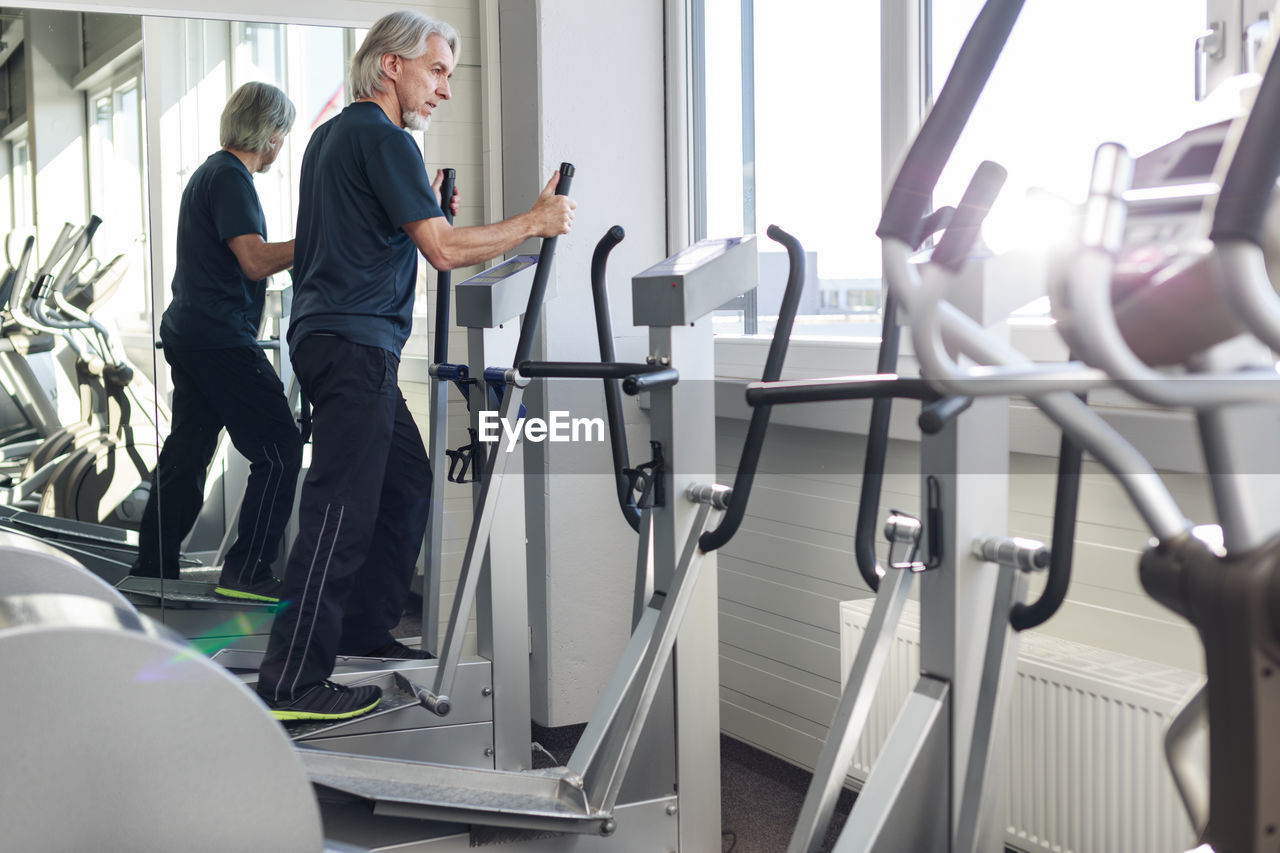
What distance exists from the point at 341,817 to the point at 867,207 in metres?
1.99

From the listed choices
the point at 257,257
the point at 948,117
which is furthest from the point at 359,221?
the point at 948,117

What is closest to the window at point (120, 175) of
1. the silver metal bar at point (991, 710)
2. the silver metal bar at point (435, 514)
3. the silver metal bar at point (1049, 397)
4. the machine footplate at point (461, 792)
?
the silver metal bar at point (435, 514)

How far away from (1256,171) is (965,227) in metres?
0.36

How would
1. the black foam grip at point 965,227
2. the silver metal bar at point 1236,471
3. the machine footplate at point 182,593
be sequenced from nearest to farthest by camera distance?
the silver metal bar at point 1236,471 → the black foam grip at point 965,227 → the machine footplate at point 182,593

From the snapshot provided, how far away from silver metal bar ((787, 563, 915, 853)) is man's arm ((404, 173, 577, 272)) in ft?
4.35

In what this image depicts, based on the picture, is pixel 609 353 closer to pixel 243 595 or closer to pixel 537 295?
pixel 537 295

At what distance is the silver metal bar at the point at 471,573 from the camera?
10.5ft

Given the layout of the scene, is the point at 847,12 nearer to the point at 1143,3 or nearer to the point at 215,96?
the point at 1143,3

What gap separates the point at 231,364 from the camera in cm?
389

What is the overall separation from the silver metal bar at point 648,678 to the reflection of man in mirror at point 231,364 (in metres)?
1.86

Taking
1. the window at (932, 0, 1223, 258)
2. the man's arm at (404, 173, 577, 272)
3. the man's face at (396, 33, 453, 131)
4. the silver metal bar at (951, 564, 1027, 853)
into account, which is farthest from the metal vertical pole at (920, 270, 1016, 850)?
Result: the man's face at (396, 33, 453, 131)

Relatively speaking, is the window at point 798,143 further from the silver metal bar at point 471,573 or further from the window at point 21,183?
the window at point 21,183

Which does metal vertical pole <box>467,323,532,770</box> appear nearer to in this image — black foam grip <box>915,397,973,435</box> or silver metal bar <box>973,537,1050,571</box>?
silver metal bar <box>973,537,1050,571</box>

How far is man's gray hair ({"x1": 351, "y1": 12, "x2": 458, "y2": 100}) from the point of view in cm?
309
